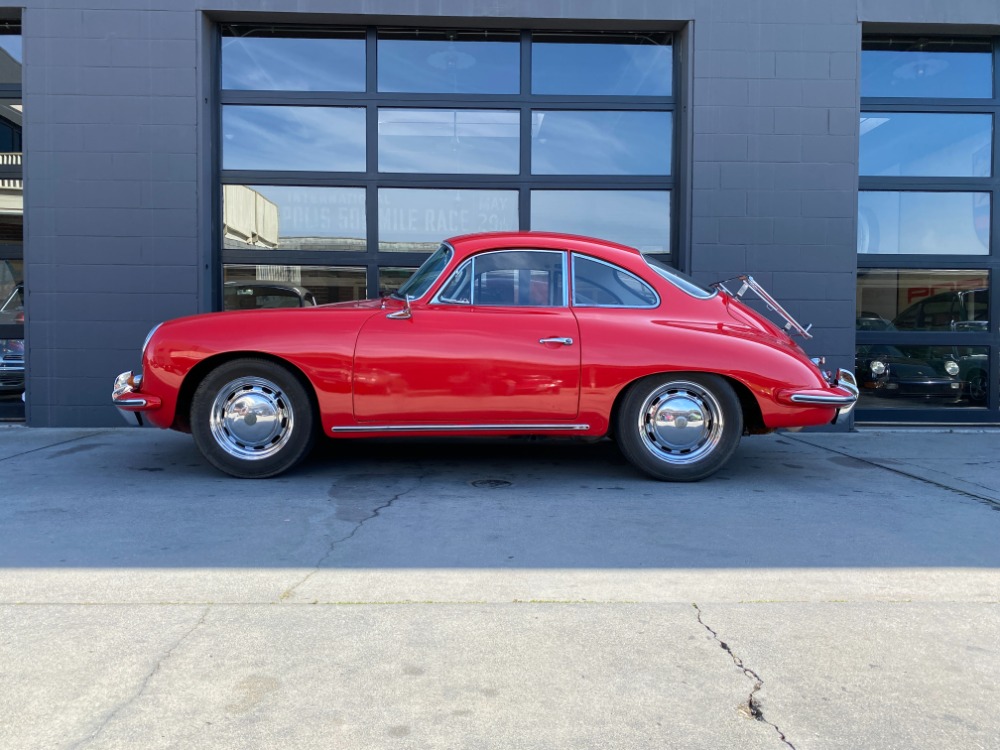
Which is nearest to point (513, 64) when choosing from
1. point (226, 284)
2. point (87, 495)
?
point (226, 284)

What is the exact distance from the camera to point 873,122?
766 cm

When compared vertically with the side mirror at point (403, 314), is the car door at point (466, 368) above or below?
below

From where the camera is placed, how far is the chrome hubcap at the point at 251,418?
468 centimetres

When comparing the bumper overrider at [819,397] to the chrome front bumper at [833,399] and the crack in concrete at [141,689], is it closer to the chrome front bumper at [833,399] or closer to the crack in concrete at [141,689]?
the chrome front bumper at [833,399]

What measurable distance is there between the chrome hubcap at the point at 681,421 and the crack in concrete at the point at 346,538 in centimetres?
149

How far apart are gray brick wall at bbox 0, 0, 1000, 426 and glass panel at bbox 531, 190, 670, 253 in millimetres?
351

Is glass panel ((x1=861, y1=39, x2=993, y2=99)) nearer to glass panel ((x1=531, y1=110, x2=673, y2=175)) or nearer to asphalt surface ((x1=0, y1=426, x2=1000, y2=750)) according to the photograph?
glass panel ((x1=531, y1=110, x2=673, y2=175))

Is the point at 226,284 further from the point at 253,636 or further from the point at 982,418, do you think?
the point at 982,418

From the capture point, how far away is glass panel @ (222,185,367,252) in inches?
295

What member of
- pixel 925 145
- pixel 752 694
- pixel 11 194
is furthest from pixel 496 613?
pixel 925 145

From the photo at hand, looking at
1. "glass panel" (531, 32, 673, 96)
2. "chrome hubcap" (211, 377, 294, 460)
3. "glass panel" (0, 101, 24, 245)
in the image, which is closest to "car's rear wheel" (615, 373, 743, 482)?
"chrome hubcap" (211, 377, 294, 460)

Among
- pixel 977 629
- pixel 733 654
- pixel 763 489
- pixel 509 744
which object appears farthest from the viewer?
pixel 763 489

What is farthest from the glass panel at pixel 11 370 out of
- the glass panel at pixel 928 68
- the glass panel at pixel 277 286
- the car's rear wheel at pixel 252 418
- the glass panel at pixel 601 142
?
the glass panel at pixel 928 68

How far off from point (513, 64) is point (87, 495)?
560cm
